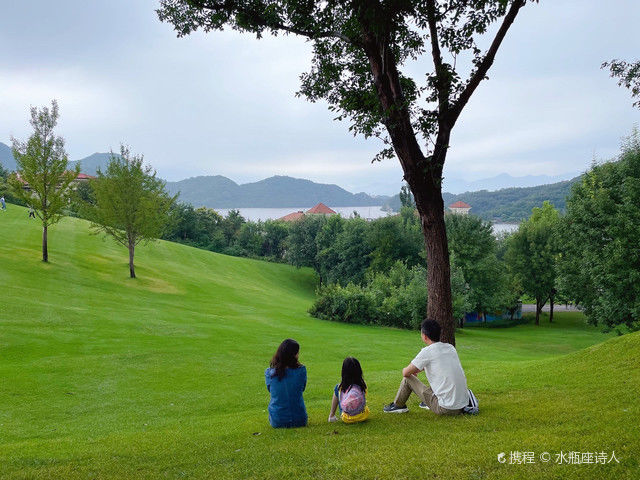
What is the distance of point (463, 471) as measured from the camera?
5051 millimetres

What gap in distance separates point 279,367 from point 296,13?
27.0ft

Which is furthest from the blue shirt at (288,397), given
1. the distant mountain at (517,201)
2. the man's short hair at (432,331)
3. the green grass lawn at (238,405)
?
the distant mountain at (517,201)

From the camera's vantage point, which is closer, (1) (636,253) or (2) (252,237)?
(1) (636,253)

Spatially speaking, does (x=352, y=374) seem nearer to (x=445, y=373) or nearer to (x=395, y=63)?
(x=445, y=373)

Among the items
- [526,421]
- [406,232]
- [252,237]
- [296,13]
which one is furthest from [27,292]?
[252,237]

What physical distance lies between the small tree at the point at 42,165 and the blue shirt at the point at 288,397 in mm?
35298

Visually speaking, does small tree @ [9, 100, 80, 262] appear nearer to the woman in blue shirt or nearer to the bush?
the bush

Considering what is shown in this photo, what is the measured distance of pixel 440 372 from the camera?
7.46 m

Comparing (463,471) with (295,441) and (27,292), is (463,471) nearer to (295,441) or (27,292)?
(295,441)

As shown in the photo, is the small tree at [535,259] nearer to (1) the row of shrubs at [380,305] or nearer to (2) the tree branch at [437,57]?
(1) the row of shrubs at [380,305]

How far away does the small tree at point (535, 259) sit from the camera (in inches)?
2142

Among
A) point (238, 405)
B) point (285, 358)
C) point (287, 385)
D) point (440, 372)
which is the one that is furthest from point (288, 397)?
point (238, 405)

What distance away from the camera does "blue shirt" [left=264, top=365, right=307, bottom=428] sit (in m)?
7.68

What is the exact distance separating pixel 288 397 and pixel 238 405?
4.72 meters
